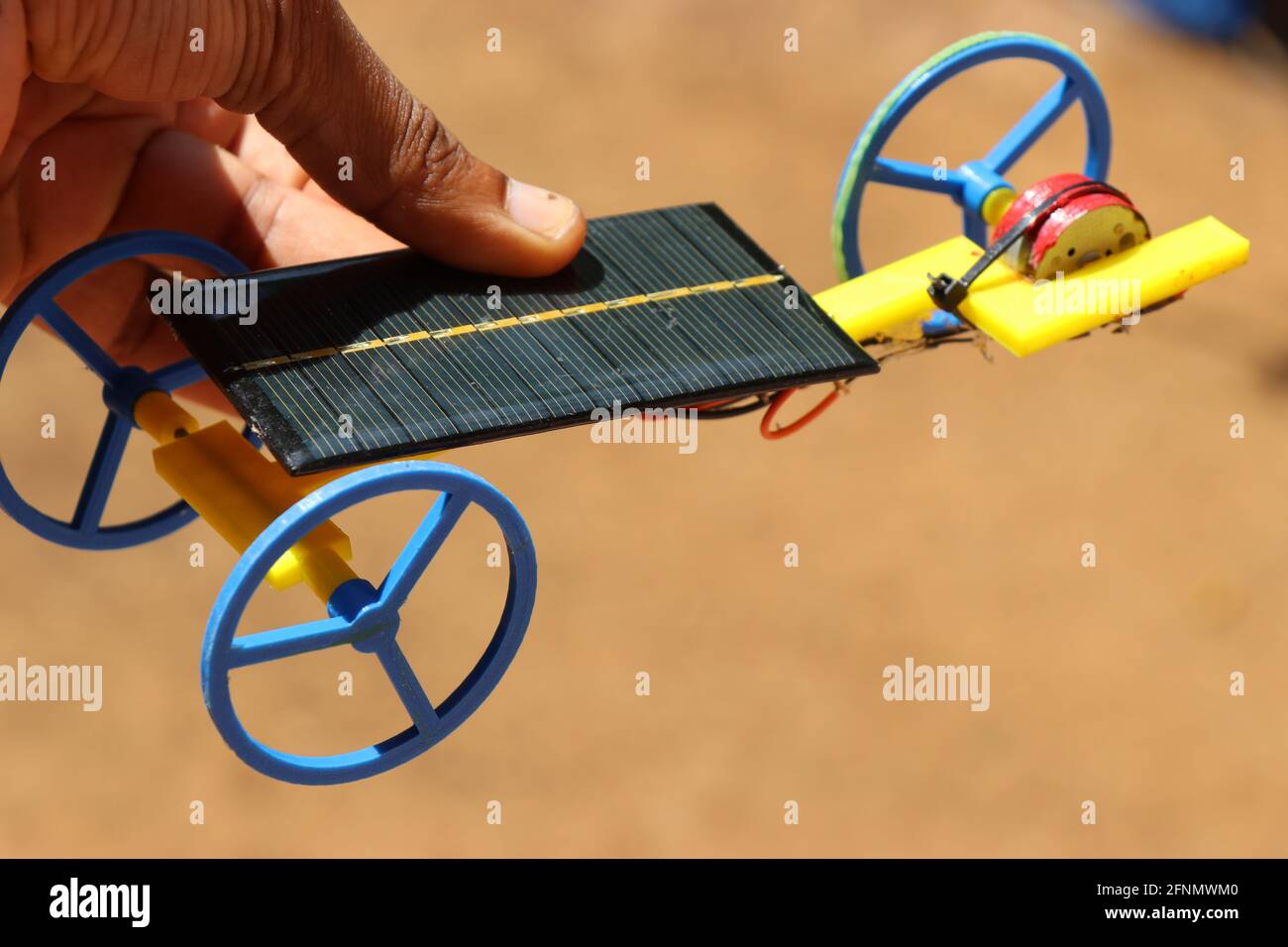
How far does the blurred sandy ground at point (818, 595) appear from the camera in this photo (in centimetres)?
1131

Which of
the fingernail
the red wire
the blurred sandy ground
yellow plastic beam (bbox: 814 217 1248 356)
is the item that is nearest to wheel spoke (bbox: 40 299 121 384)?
the fingernail

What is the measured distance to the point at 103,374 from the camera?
471cm

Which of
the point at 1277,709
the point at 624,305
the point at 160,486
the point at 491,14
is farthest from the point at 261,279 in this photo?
the point at 491,14

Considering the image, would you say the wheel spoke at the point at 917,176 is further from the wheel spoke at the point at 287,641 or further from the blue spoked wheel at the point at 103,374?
the wheel spoke at the point at 287,641

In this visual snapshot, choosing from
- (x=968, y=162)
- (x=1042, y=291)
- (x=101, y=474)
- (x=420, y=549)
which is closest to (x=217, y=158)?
(x=101, y=474)

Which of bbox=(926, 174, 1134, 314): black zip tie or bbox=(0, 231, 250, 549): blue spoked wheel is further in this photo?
bbox=(926, 174, 1134, 314): black zip tie

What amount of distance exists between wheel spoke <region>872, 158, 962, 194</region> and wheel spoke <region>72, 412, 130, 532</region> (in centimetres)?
232

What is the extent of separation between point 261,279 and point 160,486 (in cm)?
845

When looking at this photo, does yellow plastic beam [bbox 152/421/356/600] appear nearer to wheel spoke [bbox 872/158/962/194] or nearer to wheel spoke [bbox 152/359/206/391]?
wheel spoke [bbox 152/359/206/391]

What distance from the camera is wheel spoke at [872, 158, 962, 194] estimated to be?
5137 mm

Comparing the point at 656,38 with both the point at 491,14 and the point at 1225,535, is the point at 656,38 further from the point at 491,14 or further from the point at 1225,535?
the point at 1225,535

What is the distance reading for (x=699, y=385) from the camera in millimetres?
4336

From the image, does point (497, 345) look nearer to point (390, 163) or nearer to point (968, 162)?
point (390, 163)

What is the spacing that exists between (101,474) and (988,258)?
2.54m
